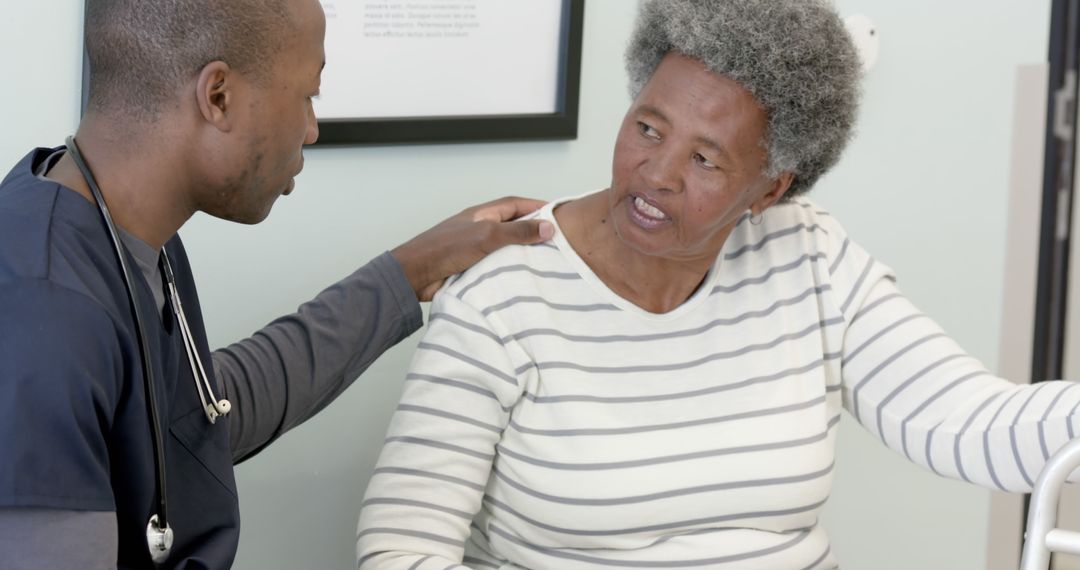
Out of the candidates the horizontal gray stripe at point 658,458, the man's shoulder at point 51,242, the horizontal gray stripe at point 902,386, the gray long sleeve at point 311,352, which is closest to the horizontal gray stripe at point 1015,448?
the horizontal gray stripe at point 902,386

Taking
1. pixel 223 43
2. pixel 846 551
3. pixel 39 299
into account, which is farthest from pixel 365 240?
pixel 846 551

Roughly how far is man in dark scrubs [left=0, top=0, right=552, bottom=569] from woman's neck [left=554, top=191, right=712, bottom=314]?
46 centimetres

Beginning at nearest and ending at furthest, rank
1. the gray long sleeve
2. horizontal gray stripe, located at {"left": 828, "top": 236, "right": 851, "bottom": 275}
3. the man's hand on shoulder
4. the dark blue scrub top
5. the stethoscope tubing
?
1. the dark blue scrub top
2. the stethoscope tubing
3. the gray long sleeve
4. the man's hand on shoulder
5. horizontal gray stripe, located at {"left": 828, "top": 236, "right": 851, "bottom": 275}

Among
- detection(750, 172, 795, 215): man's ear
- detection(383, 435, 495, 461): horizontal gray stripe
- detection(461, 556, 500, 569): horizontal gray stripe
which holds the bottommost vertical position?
detection(461, 556, 500, 569): horizontal gray stripe

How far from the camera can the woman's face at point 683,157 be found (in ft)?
4.67

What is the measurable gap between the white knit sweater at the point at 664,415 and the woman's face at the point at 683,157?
4.0 inches

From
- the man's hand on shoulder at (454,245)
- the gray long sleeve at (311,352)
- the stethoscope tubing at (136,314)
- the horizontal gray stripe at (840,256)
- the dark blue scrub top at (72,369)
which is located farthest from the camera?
the horizontal gray stripe at (840,256)

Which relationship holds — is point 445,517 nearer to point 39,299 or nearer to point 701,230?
point 701,230

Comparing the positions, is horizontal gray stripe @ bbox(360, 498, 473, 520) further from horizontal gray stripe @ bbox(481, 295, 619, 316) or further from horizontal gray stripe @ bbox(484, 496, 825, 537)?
horizontal gray stripe @ bbox(481, 295, 619, 316)

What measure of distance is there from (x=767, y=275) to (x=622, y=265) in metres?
0.20

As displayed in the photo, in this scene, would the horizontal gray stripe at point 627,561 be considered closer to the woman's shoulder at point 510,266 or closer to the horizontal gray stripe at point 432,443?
the horizontal gray stripe at point 432,443

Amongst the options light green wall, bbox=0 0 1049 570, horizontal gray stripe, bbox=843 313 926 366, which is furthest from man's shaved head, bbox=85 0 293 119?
horizontal gray stripe, bbox=843 313 926 366

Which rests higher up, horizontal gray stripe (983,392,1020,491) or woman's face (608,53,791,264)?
woman's face (608,53,791,264)

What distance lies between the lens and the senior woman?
4.64ft
